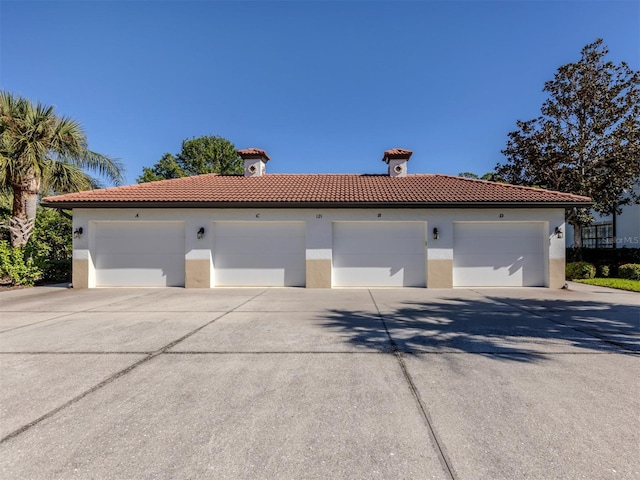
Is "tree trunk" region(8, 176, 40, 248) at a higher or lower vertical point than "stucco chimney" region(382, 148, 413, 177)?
lower

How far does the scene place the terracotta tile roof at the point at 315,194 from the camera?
32.7ft

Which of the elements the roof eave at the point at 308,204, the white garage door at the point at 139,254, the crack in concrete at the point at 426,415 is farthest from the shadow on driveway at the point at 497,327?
the white garage door at the point at 139,254

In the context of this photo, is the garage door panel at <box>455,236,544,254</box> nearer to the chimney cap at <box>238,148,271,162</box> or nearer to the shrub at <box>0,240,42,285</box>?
the chimney cap at <box>238,148,271,162</box>

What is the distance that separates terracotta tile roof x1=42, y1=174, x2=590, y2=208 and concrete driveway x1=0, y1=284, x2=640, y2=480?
A: 5275 millimetres

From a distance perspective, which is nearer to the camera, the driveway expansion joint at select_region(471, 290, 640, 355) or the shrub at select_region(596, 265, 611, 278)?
the driveway expansion joint at select_region(471, 290, 640, 355)

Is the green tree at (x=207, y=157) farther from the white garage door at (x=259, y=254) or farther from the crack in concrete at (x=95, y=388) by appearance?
the crack in concrete at (x=95, y=388)

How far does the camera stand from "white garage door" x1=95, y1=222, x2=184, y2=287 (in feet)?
34.5

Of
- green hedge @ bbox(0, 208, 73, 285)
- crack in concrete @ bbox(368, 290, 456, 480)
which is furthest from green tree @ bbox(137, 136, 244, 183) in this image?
crack in concrete @ bbox(368, 290, 456, 480)

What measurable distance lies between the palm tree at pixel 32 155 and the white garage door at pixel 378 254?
34.2 feet

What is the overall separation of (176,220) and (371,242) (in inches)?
265

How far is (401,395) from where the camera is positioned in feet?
9.04

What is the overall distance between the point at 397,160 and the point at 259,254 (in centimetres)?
767

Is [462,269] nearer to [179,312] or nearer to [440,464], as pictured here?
[179,312]

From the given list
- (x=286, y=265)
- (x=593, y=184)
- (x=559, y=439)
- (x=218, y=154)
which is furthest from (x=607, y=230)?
(x=218, y=154)
